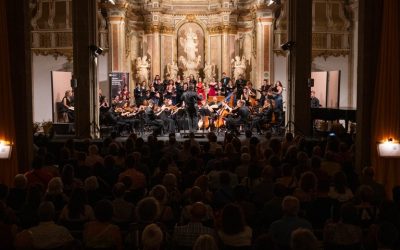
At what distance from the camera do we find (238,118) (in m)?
16.6

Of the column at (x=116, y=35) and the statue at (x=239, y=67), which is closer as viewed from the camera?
the column at (x=116, y=35)

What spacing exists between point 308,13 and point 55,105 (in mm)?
11090

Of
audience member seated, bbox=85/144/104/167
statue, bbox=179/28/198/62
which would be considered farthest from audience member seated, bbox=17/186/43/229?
statue, bbox=179/28/198/62

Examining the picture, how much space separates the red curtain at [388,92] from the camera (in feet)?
32.6

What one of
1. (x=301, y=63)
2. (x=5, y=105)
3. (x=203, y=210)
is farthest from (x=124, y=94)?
(x=203, y=210)

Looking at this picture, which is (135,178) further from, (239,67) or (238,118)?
(239,67)

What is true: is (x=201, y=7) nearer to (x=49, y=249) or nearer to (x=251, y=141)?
(x=251, y=141)

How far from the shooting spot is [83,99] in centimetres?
1493

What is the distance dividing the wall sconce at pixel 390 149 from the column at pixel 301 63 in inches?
178

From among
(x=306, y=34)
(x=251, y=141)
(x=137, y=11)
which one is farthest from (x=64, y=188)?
(x=137, y=11)

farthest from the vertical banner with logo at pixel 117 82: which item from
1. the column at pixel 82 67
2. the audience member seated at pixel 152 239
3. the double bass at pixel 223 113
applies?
the audience member seated at pixel 152 239

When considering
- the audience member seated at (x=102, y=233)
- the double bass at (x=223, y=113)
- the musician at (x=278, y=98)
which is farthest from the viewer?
the double bass at (x=223, y=113)

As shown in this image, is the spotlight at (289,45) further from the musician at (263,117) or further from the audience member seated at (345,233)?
the audience member seated at (345,233)

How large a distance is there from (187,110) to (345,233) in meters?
12.0
